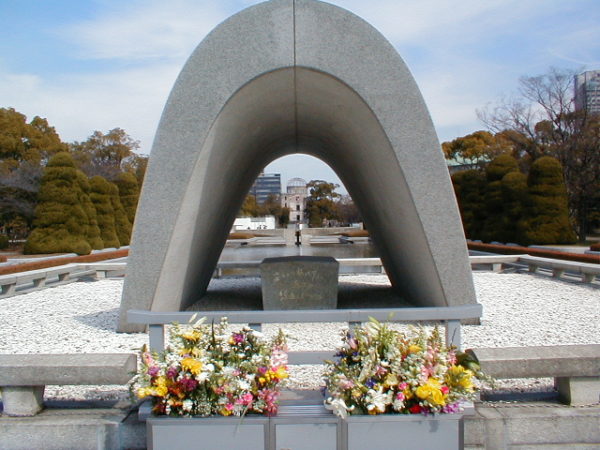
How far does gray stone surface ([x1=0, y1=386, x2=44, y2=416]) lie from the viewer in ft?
→ 11.8

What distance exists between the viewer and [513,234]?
2505 cm

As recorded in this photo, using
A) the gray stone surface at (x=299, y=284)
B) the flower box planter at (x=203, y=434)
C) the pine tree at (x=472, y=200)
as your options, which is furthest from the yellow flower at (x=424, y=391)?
the pine tree at (x=472, y=200)

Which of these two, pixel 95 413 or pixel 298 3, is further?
pixel 298 3

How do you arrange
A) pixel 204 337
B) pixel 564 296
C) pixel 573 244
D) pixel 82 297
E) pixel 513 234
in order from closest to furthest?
pixel 204 337, pixel 564 296, pixel 82 297, pixel 573 244, pixel 513 234

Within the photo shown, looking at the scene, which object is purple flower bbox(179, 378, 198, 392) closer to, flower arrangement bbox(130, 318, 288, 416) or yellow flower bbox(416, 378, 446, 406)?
flower arrangement bbox(130, 318, 288, 416)

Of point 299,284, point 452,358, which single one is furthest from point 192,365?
point 299,284

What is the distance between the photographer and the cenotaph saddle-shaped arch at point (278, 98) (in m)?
5.89

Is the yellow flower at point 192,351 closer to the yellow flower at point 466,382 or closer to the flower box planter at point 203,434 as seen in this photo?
the flower box planter at point 203,434

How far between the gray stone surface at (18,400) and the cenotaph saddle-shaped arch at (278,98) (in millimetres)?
2543

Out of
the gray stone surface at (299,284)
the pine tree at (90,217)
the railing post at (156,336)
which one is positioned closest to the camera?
the railing post at (156,336)

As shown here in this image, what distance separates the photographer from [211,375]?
302cm

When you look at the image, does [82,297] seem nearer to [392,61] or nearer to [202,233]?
[202,233]

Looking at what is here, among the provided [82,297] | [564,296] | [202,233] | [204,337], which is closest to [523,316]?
[564,296]

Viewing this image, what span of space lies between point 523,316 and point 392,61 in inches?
163
